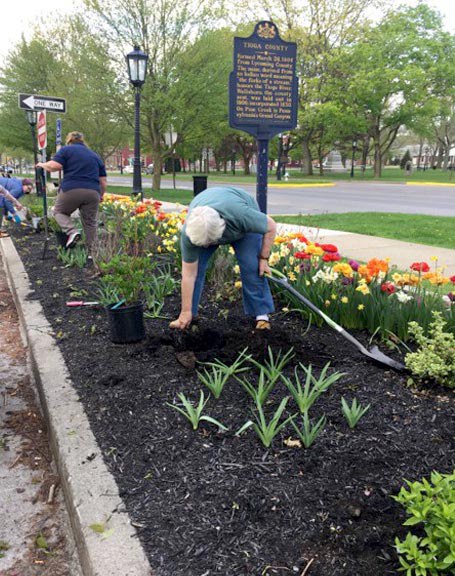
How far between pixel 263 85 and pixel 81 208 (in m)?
2.81

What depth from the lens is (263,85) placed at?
19.3ft

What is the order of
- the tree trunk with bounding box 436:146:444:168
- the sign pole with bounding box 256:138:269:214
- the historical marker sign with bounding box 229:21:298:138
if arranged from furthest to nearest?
the tree trunk with bounding box 436:146:444:168 → the sign pole with bounding box 256:138:269:214 → the historical marker sign with bounding box 229:21:298:138

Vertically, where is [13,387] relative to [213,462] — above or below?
below

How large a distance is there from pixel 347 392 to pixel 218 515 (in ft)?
3.82

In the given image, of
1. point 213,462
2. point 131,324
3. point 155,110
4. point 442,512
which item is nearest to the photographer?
point 442,512

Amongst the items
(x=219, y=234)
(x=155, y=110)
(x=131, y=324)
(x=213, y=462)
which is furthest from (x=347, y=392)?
(x=155, y=110)

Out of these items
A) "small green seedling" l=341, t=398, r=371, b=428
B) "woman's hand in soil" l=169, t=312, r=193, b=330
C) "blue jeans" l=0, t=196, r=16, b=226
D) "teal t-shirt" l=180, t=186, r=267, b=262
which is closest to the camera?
"small green seedling" l=341, t=398, r=371, b=428

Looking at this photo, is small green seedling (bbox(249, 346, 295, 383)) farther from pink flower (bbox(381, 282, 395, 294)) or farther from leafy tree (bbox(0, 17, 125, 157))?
leafy tree (bbox(0, 17, 125, 157))

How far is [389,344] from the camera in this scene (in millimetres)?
3268

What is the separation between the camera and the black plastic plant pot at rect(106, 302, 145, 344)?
3.41m

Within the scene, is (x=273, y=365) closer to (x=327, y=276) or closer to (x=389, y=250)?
(x=327, y=276)

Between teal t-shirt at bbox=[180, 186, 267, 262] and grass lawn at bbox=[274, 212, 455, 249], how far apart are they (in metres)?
4.27

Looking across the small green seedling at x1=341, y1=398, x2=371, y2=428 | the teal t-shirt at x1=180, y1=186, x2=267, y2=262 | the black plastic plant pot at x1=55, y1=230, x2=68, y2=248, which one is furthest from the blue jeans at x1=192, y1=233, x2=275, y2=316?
the black plastic plant pot at x1=55, y1=230, x2=68, y2=248

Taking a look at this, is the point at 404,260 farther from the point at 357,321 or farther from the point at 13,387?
the point at 13,387
